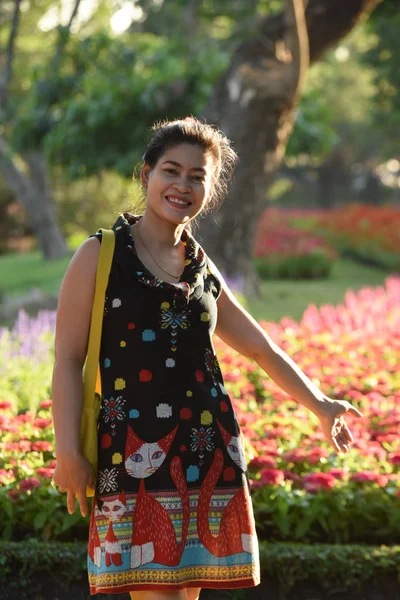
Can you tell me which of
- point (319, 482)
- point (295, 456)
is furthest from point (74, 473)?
point (295, 456)

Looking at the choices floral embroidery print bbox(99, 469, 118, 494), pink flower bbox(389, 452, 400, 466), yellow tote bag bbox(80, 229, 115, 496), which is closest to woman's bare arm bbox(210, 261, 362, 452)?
yellow tote bag bbox(80, 229, 115, 496)

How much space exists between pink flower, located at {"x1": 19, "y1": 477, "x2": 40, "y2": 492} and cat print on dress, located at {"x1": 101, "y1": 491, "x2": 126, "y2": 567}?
1.41 meters

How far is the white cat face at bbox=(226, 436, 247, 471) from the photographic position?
250cm

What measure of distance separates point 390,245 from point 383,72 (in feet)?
14.9

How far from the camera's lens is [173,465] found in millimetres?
2414

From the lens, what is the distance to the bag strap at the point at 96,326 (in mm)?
2420

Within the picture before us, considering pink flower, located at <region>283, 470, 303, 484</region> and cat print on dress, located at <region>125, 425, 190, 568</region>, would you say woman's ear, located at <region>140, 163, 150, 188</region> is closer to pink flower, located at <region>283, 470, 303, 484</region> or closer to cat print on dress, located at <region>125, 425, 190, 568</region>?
cat print on dress, located at <region>125, 425, 190, 568</region>

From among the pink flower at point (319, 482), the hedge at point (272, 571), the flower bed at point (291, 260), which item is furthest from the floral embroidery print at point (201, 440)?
the flower bed at point (291, 260)

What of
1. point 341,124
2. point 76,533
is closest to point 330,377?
point 76,533

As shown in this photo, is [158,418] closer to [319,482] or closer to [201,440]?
[201,440]

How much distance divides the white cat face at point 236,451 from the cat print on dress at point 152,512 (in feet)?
0.49

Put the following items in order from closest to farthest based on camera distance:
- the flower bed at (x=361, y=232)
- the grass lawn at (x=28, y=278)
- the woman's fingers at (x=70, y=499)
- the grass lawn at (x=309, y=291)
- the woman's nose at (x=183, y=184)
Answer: the woman's fingers at (x=70, y=499)
the woman's nose at (x=183, y=184)
the grass lawn at (x=309, y=291)
the grass lawn at (x=28, y=278)
the flower bed at (x=361, y=232)

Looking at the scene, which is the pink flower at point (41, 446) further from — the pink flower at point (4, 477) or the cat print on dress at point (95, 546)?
the cat print on dress at point (95, 546)

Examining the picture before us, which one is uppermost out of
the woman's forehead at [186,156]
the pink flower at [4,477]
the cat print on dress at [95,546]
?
the woman's forehead at [186,156]
